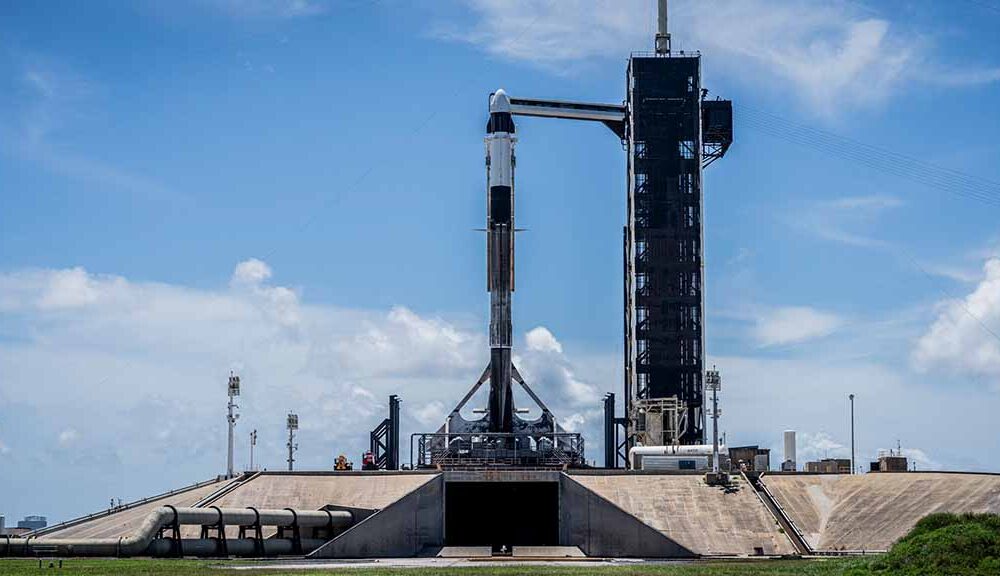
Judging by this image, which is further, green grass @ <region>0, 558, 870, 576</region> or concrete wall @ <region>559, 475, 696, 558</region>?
concrete wall @ <region>559, 475, 696, 558</region>

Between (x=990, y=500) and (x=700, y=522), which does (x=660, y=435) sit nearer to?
(x=700, y=522)

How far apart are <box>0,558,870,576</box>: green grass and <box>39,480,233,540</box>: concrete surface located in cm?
1042

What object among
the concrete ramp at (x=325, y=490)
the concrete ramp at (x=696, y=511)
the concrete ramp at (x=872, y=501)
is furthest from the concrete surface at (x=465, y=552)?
the concrete ramp at (x=872, y=501)

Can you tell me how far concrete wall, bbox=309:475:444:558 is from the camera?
63.5 meters

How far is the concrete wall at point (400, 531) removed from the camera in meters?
63.5

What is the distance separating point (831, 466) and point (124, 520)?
39652 mm

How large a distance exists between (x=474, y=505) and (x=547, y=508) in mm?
4995

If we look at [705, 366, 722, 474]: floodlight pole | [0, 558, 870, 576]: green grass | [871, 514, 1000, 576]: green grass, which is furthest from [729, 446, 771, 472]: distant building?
[871, 514, 1000, 576]: green grass

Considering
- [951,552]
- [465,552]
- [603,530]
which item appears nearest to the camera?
[951,552]

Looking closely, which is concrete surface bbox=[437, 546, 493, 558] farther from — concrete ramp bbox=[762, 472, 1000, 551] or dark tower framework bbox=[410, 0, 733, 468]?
dark tower framework bbox=[410, 0, 733, 468]

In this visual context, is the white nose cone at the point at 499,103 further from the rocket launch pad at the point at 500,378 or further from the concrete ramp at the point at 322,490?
the concrete ramp at the point at 322,490

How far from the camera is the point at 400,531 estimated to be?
68375 mm

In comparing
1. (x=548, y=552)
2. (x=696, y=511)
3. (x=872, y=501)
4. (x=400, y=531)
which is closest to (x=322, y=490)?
(x=400, y=531)

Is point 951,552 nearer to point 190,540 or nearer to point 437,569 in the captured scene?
point 437,569
